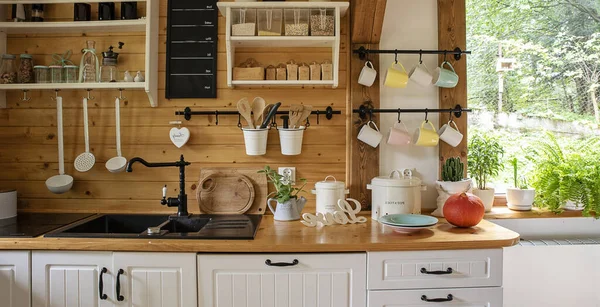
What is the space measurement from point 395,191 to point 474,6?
1.17 metres

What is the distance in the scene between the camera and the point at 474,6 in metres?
2.54

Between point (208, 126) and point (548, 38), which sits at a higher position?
point (548, 38)

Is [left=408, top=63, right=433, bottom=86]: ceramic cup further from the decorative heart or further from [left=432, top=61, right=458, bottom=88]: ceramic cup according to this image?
the decorative heart

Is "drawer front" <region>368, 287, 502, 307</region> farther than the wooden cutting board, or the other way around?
the wooden cutting board

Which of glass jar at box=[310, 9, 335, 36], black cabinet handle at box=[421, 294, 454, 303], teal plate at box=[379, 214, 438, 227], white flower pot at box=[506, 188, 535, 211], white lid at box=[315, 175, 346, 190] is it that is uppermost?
glass jar at box=[310, 9, 335, 36]

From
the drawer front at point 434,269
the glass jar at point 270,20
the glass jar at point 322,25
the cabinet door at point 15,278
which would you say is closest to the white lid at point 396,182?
the drawer front at point 434,269

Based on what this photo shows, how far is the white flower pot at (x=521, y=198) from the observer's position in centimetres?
242

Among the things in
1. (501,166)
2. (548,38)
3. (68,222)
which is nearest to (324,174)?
(501,166)

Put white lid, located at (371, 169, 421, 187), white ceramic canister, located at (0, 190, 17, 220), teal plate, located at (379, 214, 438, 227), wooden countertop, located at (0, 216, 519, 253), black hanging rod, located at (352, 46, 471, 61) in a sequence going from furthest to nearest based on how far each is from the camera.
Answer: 1. black hanging rod, located at (352, 46, 471, 61)
2. white ceramic canister, located at (0, 190, 17, 220)
3. white lid, located at (371, 169, 421, 187)
4. teal plate, located at (379, 214, 438, 227)
5. wooden countertop, located at (0, 216, 519, 253)

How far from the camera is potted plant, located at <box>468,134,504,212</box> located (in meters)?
2.40

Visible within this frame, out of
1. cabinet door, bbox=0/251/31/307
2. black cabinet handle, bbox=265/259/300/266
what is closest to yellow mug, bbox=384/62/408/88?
black cabinet handle, bbox=265/259/300/266

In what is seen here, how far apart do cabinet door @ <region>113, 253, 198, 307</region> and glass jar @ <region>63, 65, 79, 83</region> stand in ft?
3.28

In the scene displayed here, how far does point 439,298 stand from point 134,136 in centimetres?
168

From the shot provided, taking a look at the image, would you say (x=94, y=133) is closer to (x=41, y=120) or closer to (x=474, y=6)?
(x=41, y=120)
